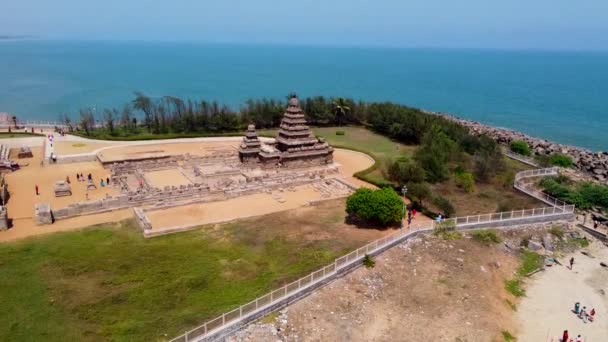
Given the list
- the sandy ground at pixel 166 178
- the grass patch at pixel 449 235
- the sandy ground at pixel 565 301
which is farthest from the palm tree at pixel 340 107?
the sandy ground at pixel 565 301

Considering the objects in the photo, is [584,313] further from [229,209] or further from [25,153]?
[25,153]

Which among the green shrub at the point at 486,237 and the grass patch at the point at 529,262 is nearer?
the grass patch at the point at 529,262

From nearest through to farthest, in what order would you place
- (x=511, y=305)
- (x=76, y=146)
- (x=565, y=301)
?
(x=511, y=305) → (x=565, y=301) → (x=76, y=146)

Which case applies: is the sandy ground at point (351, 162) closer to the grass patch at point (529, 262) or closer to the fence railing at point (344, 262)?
the fence railing at point (344, 262)

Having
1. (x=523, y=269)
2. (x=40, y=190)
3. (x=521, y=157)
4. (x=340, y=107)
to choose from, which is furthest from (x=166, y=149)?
(x=521, y=157)

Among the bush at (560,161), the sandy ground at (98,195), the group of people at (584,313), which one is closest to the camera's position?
the group of people at (584,313)

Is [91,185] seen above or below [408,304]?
above
